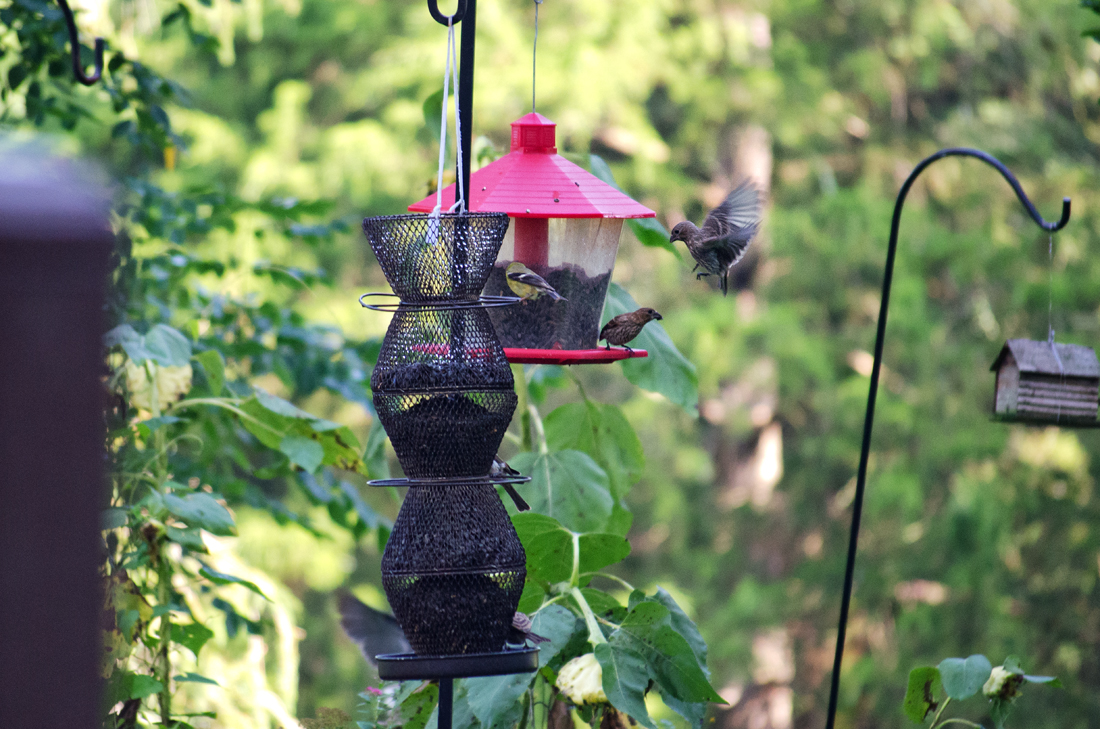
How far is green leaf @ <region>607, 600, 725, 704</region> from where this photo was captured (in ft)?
6.49

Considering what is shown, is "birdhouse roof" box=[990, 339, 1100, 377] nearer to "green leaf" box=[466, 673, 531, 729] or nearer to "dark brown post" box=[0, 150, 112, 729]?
"green leaf" box=[466, 673, 531, 729]

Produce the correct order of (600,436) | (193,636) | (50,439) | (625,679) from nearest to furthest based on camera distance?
(50,439) → (625,679) → (193,636) → (600,436)

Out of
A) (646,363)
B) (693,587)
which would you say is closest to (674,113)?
(693,587)

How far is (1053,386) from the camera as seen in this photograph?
8.95ft

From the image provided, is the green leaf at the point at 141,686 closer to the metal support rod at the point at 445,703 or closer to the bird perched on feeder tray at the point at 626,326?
the metal support rod at the point at 445,703

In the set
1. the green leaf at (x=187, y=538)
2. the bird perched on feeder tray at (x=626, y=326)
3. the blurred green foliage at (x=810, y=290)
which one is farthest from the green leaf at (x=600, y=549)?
the blurred green foliage at (x=810, y=290)

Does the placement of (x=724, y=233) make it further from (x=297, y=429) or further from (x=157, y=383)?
(x=157, y=383)

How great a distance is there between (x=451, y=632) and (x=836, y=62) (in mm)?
8044

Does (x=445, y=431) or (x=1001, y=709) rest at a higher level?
(x=445, y=431)

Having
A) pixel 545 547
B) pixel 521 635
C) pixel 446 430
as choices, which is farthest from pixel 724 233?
pixel 521 635

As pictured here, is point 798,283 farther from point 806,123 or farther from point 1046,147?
point 1046,147

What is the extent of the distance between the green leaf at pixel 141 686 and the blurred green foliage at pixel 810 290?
5.09 m

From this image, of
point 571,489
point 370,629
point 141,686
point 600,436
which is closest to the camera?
point 141,686

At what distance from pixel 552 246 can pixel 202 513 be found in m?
0.90
